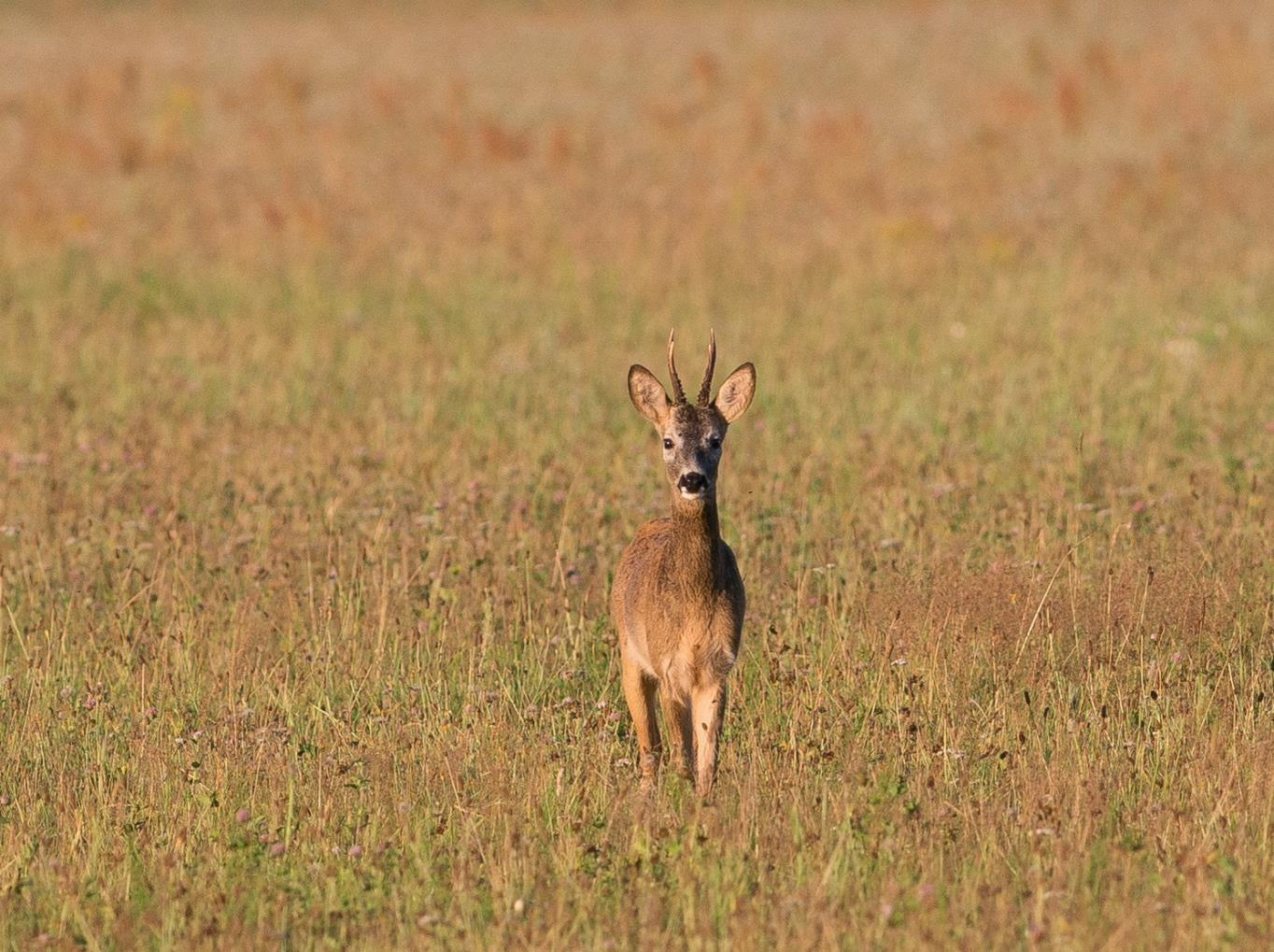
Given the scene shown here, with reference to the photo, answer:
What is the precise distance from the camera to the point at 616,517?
10.3 metres

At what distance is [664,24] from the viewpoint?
33.7 metres

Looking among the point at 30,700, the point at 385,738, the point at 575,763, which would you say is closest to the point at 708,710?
the point at 575,763

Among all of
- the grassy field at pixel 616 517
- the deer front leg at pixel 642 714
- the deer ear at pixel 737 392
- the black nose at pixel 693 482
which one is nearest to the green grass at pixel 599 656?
the grassy field at pixel 616 517

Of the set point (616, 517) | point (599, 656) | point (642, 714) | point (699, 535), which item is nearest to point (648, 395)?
point (699, 535)

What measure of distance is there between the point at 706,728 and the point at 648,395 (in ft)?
3.85

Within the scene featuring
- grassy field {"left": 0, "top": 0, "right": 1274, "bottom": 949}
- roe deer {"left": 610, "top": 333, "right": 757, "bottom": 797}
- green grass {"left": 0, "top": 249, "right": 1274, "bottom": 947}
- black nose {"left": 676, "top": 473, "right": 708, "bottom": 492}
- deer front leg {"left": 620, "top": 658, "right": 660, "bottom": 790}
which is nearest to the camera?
green grass {"left": 0, "top": 249, "right": 1274, "bottom": 947}

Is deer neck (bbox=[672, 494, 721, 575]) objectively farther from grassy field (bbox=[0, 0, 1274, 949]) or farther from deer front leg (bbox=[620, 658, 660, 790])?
grassy field (bbox=[0, 0, 1274, 949])

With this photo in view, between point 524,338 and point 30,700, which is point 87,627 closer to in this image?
point 30,700

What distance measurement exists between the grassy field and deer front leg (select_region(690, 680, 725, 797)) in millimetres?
125

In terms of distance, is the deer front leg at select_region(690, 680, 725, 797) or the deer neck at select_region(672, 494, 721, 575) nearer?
the deer front leg at select_region(690, 680, 725, 797)

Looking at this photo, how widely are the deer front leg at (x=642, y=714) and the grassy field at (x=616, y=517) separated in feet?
0.46

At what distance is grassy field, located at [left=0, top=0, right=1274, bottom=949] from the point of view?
600cm

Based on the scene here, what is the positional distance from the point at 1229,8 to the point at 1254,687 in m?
25.3

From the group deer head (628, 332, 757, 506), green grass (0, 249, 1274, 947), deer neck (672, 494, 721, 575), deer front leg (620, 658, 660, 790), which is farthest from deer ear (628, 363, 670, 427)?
green grass (0, 249, 1274, 947)
